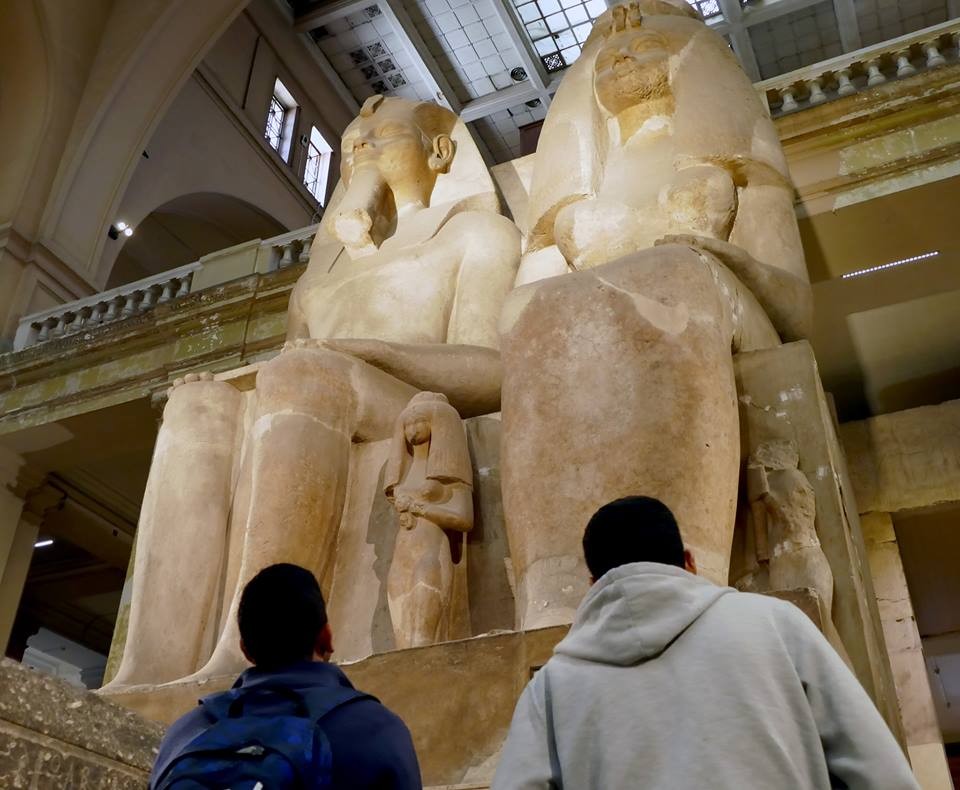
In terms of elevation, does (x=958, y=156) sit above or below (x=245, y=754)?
above

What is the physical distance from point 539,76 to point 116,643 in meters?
10.4

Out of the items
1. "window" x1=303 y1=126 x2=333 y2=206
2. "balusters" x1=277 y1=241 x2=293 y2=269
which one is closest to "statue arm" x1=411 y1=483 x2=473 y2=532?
"balusters" x1=277 y1=241 x2=293 y2=269

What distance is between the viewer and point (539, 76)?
14766mm

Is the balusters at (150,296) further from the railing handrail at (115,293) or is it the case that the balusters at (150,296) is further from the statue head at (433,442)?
the statue head at (433,442)

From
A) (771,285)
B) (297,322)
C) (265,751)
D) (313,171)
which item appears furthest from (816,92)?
(313,171)

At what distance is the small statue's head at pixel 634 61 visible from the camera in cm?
403

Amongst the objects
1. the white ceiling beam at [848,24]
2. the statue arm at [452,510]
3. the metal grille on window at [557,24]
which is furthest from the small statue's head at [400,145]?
the white ceiling beam at [848,24]

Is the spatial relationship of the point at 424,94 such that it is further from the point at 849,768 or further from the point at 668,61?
the point at 849,768

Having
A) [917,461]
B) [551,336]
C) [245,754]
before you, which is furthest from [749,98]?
[245,754]

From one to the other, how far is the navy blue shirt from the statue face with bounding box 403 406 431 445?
5.10 ft

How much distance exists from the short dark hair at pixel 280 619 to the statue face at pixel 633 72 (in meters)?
3.01

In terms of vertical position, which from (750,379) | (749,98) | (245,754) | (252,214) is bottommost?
(245,754)

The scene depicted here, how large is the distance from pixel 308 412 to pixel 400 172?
1.64m

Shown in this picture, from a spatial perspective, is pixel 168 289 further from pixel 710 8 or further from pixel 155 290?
pixel 710 8
